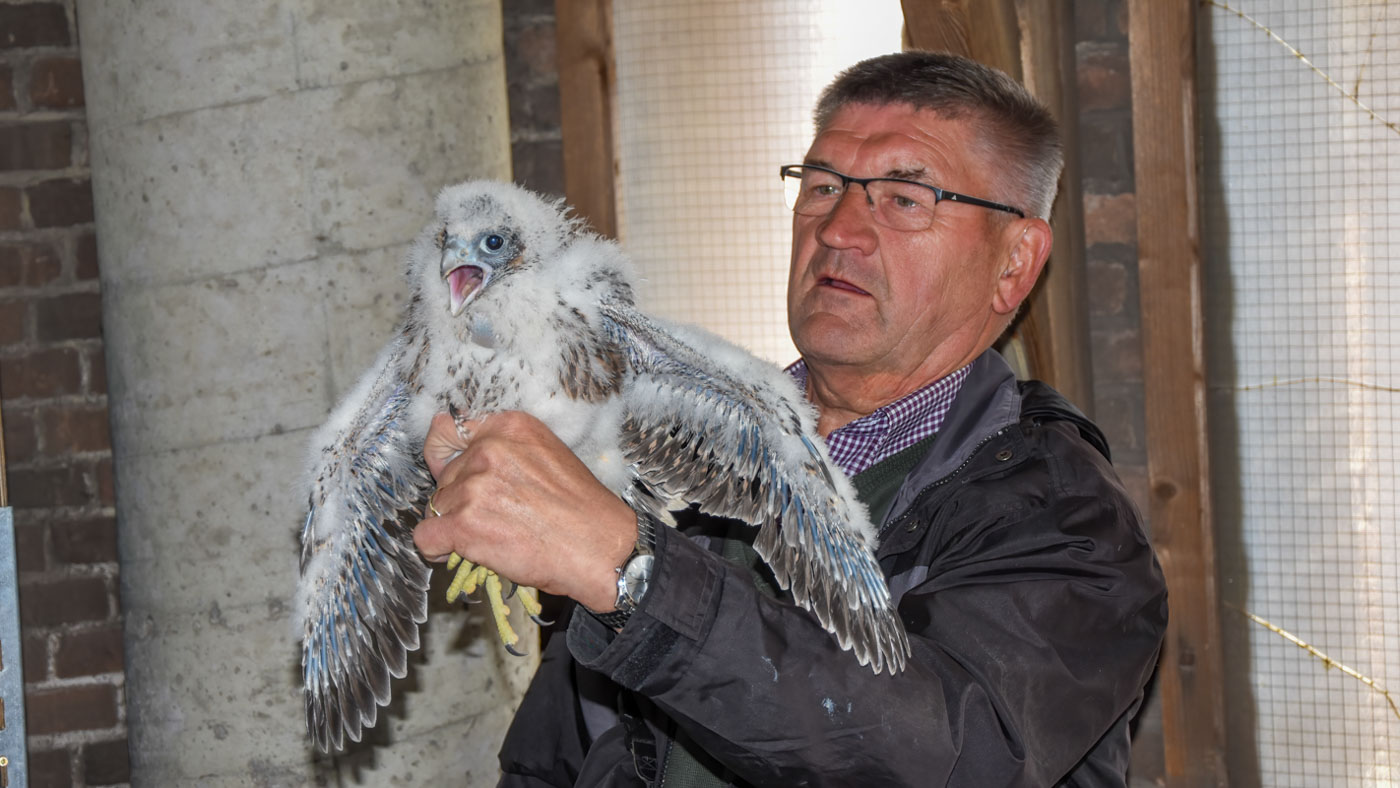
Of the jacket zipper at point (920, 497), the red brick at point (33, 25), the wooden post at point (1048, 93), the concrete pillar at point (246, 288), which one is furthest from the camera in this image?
the red brick at point (33, 25)

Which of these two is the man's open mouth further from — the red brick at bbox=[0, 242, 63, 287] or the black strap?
the red brick at bbox=[0, 242, 63, 287]

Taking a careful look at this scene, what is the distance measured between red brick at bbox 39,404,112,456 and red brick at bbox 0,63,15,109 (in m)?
0.71

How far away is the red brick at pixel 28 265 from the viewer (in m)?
2.89

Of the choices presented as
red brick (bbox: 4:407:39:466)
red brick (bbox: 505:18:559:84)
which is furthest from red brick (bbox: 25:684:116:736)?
red brick (bbox: 505:18:559:84)

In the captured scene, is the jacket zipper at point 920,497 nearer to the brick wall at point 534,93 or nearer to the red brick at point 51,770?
the brick wall at point 534,93

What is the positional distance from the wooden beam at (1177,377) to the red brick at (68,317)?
2.38 m

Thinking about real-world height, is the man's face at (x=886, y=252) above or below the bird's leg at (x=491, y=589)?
above

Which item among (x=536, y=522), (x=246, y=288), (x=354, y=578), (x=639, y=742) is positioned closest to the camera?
(x=536, y=522)

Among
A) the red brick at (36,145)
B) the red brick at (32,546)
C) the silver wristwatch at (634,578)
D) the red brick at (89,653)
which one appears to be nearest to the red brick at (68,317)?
the red brick at (36,145)

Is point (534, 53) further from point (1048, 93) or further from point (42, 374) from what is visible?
point (42, 374)

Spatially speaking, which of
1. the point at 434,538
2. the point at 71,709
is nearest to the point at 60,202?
the point at 71,709

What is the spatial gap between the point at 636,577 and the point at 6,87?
8.12 ft

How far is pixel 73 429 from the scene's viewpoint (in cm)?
295

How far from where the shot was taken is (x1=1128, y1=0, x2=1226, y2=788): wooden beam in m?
2.60
